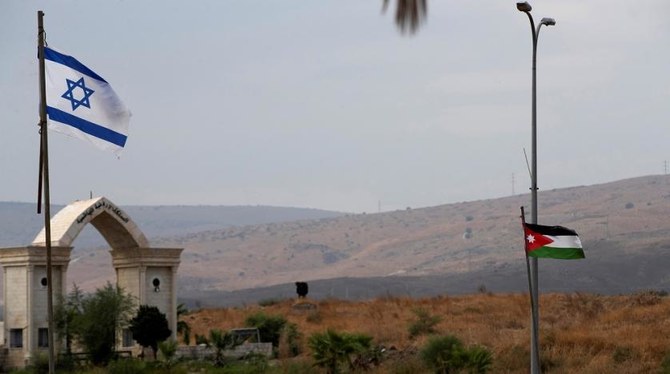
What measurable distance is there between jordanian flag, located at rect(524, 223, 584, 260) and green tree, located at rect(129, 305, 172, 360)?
73.8 ft

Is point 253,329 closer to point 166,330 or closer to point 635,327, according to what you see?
point 166,330

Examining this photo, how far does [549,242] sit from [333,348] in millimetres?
14161

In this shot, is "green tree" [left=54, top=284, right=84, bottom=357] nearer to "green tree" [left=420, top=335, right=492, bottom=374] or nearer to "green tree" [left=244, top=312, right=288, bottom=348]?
"green tree" [left=244, top=312, right=288, bottom=348]

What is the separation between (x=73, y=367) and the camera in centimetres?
4572

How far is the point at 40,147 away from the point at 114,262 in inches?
972

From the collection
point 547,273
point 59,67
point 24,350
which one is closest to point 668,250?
point 547,273

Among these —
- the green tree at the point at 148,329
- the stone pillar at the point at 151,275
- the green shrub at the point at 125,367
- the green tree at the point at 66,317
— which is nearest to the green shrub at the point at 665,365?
the green shrub at the point at 125,367

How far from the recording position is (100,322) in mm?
47219

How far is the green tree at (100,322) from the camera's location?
4706 cm

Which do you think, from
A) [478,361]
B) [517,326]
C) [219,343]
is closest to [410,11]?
[478,361]

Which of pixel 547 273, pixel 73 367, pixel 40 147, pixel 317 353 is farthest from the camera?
pixel 547 273

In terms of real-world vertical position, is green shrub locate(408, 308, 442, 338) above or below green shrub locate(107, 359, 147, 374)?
above

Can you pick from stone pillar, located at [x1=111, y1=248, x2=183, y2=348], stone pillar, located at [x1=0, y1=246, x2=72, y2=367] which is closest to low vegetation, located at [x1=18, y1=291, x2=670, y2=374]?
stone pillar, located at [x1=111, y1=248, x2=183, y2=348]

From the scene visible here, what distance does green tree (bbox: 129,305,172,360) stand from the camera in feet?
160
